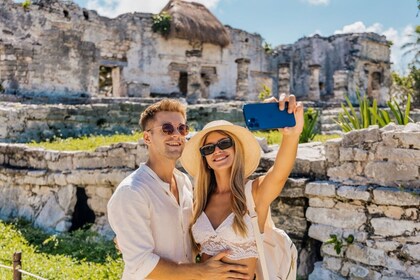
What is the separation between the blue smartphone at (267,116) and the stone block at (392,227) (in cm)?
197

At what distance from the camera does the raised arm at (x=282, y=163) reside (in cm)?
242

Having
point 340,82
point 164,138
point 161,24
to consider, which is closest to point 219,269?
point 164,138

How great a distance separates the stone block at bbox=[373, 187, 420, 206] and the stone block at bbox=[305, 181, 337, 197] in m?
0.40

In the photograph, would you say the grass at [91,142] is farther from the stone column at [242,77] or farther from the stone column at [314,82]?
the stone column at [314,82]

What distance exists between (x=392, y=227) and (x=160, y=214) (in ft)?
7.56

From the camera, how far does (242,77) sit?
784 inches

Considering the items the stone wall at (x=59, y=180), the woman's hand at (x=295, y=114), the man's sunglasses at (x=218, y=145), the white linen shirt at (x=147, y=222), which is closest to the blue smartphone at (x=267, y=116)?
the woman's hand at (x=295, y=114)

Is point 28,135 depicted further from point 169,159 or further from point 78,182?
point 169,159

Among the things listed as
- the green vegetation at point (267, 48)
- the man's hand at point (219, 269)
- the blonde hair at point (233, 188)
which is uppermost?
the green vegetation at point (267, 48)

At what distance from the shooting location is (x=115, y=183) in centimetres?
626

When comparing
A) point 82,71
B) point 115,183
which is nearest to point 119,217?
point 115,183

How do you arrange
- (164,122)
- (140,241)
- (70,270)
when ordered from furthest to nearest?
1. (70,270)
2. (164,122)
3. (140,241)

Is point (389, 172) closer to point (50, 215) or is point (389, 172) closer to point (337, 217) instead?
point (337, 217)

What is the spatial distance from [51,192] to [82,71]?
737 centimetres
